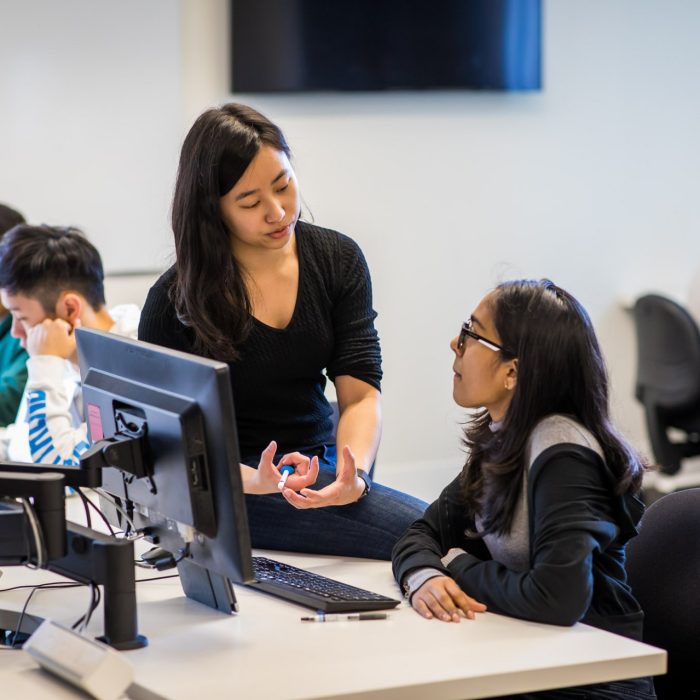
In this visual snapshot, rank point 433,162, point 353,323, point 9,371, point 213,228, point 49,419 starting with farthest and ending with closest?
point 433,162 < point 9,371 < point 49,419 < point 353,323 < point 213,228

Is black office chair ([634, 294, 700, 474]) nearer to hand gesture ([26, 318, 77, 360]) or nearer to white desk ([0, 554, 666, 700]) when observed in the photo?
hand gesture ([26, 318, 77, 360])

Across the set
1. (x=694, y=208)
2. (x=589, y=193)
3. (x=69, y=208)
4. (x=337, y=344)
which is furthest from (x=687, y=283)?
(x=337, y=344)

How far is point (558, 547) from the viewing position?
1.57 metres

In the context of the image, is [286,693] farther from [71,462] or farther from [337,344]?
[71,462]

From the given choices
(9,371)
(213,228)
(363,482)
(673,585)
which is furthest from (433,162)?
(673,585)

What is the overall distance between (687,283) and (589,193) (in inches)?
25.3

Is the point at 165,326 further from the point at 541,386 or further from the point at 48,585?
the point at 541,386

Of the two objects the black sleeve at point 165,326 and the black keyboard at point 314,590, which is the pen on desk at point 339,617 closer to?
the black keyboard at point 314,590

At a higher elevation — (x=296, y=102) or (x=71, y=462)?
(x=296, y=102)

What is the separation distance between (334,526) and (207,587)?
0.39 m

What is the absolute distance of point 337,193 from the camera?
14.5 feet

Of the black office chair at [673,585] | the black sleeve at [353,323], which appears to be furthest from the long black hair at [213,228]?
the black office chair at [673,585]

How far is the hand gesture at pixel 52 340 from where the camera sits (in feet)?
8.44

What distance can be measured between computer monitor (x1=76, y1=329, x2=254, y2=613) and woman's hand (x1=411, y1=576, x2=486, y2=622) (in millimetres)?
255
